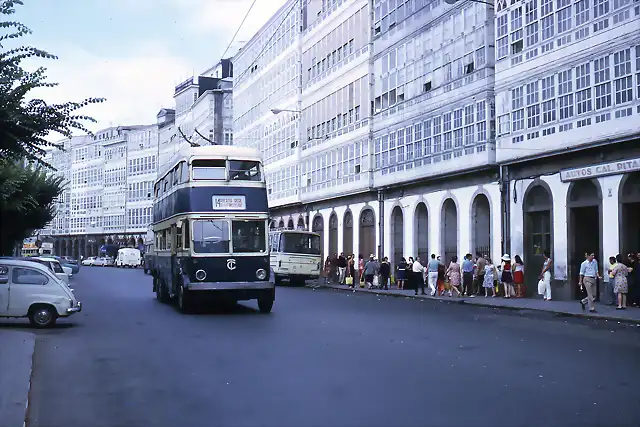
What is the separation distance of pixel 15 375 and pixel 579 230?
23814mm

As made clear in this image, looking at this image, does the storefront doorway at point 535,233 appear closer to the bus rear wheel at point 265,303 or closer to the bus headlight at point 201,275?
the bus rear wheel at point 265,303

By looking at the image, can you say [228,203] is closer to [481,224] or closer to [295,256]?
[481,224]

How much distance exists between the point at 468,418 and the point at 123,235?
11804cm

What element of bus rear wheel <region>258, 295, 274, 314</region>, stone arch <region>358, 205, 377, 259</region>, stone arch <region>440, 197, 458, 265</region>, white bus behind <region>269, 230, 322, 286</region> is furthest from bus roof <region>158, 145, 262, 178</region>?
stone arch <region>358, 205, 377, 259</region>

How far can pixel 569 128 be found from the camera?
3056 centimetres

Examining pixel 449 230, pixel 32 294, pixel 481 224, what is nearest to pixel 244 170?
pixel 32 294

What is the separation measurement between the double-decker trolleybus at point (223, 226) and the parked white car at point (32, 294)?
12.8ft

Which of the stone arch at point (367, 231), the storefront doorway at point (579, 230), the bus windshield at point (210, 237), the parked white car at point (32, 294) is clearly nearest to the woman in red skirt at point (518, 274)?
the storefront doorway at point (579, 230)

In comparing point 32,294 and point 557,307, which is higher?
point 32,294

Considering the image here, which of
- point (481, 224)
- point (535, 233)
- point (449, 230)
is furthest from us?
point (449, 230)

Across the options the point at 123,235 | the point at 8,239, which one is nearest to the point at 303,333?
the point at 8,239

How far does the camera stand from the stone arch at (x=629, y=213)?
28312 millimetres

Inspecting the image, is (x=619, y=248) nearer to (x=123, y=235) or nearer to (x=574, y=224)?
(x=574, y=224)

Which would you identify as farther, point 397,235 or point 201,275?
point 397,235
